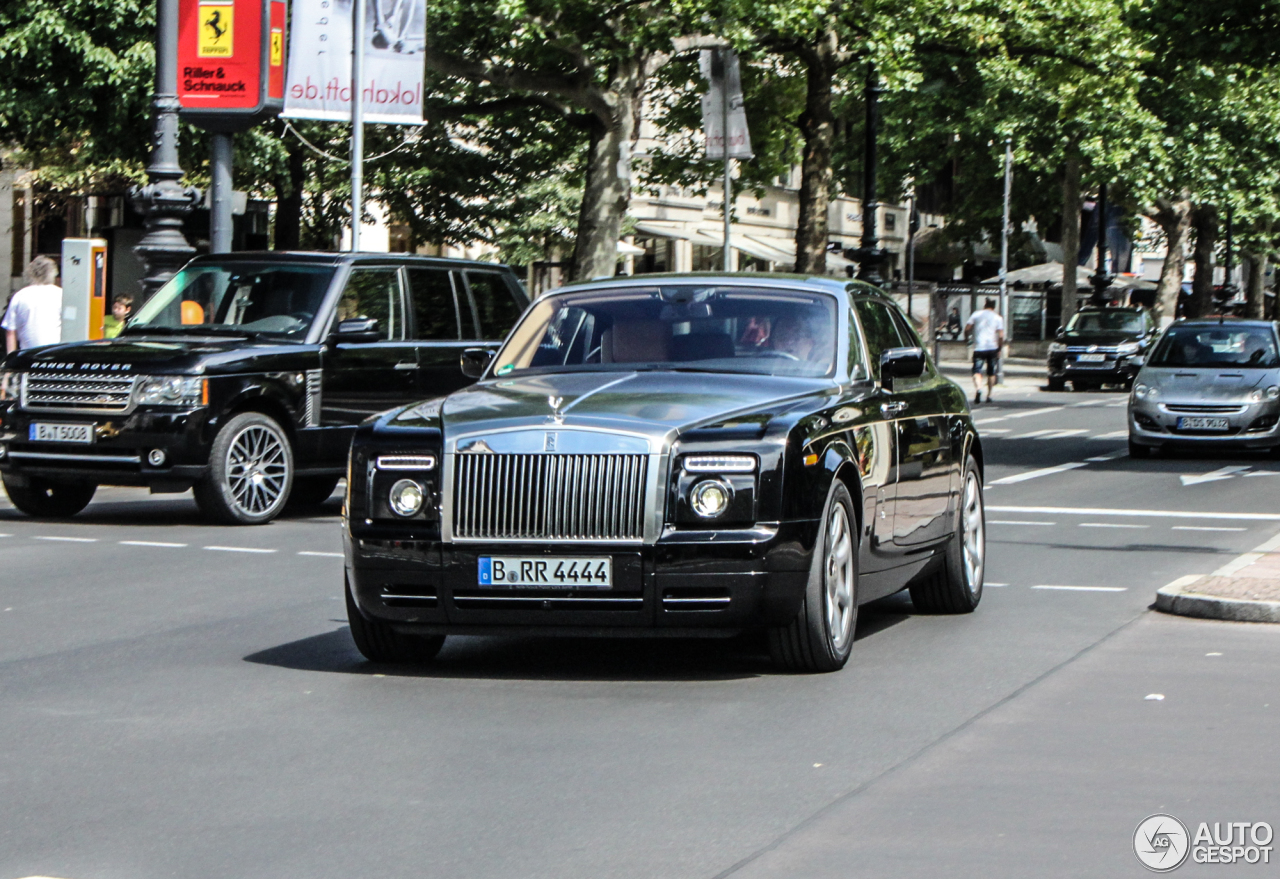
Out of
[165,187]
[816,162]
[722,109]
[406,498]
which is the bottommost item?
[406,498]

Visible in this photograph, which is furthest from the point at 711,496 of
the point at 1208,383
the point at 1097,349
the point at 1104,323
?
the point at 1104,323

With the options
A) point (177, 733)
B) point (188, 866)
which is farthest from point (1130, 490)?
point (188, 866)

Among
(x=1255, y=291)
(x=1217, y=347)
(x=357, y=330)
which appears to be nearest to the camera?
(x=357, y=330)

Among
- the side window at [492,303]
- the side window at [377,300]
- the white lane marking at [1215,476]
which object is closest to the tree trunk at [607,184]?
the white lane marking at [1215,476]

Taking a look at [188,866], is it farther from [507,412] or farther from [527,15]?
[527,15]

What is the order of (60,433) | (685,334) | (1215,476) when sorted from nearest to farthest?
(685,334) < (60,433) < (1215,476)

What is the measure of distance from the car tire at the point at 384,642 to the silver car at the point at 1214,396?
1532 centimetres

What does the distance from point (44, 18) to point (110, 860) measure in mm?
25382

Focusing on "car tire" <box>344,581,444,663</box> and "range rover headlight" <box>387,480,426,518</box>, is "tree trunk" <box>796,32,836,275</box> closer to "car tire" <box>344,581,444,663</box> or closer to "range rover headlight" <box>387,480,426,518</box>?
"car tire" <box>344,581,444,663</box>

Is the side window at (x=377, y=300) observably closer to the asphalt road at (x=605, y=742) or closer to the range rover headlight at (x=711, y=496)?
the asphalt road at (x=605, y=742)

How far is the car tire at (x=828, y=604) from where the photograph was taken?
7781mm

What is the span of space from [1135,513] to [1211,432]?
265 inches

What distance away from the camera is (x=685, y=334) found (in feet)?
29.3

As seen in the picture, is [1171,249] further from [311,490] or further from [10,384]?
[10,384]
